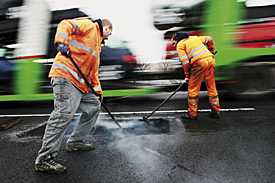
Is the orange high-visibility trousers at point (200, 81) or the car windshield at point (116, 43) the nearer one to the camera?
the orange high-visibility trousers at point (200, 81)

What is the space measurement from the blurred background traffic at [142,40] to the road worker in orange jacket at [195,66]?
737mm

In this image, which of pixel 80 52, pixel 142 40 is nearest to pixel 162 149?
pixel 80 52

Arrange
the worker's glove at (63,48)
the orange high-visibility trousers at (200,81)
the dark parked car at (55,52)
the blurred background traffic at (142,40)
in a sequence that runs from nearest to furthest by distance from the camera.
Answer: the worker's glove at (63,48) < the orange high-visibility trousers at (200,81) < the blurred background traffic at (142,40) < the dark parked car at (55,52)

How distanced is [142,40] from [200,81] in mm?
1560

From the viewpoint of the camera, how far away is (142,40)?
4.25 meters

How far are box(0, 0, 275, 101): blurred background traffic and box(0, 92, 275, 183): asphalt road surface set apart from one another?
75 centimetres

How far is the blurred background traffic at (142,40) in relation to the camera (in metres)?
4.11

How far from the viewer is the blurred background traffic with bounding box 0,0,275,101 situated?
13.5 feet

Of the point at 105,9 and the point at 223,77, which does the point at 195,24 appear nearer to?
the point at 223,77

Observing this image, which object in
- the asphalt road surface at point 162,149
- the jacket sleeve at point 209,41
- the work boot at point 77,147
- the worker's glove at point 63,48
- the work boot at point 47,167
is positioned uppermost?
the worker's glove at point 63,48

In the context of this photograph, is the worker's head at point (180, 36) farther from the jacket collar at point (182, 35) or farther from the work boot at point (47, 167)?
the work boot at point (47, 167)

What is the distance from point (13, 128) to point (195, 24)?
4114 mm

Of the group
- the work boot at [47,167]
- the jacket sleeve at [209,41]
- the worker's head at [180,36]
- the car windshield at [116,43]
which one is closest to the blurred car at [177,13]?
the jacket sleeve at [209,41]

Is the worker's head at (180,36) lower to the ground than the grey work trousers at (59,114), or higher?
higher
